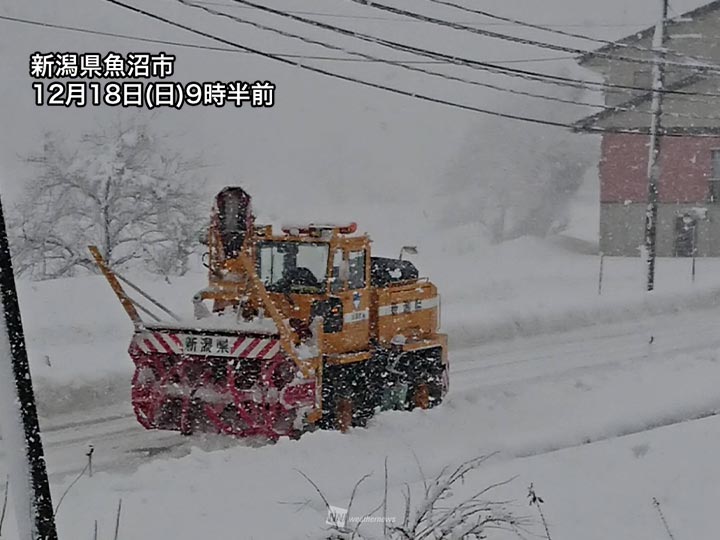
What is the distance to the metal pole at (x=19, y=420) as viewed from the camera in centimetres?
524

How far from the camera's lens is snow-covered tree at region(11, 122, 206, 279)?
27828mm

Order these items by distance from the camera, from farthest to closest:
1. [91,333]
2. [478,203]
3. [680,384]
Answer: [478,203]
[91,333]
[680,384]

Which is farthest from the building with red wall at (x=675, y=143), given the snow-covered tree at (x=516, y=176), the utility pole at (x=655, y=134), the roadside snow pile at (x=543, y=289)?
the snow-covered tree at (x=516, y=176)

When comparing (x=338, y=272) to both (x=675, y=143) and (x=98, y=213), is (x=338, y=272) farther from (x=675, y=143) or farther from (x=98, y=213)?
(x=675, y=143)

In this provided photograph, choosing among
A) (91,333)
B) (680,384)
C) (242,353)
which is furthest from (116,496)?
(91,333)

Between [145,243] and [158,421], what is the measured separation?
17.5m

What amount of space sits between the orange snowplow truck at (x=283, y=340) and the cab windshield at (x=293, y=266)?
1 centimetres

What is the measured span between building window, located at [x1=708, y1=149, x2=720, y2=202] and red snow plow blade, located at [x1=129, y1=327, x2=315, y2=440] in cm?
2868

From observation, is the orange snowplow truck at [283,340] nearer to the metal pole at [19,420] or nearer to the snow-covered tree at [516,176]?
the metal pole at [19,420]

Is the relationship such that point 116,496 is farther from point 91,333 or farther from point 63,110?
point 63,110

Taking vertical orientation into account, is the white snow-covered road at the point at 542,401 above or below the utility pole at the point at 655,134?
below

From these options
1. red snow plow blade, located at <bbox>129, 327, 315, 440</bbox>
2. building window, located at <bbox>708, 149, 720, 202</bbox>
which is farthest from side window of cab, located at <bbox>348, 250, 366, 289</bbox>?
building window, located at <bbox>708, 149, 720, 202</bbox>

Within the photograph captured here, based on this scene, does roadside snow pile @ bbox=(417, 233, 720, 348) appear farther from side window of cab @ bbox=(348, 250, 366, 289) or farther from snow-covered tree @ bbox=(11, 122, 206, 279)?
side window of cab @ bbox=(348, 250, 366, 289)

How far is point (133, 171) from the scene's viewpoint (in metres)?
29.0
